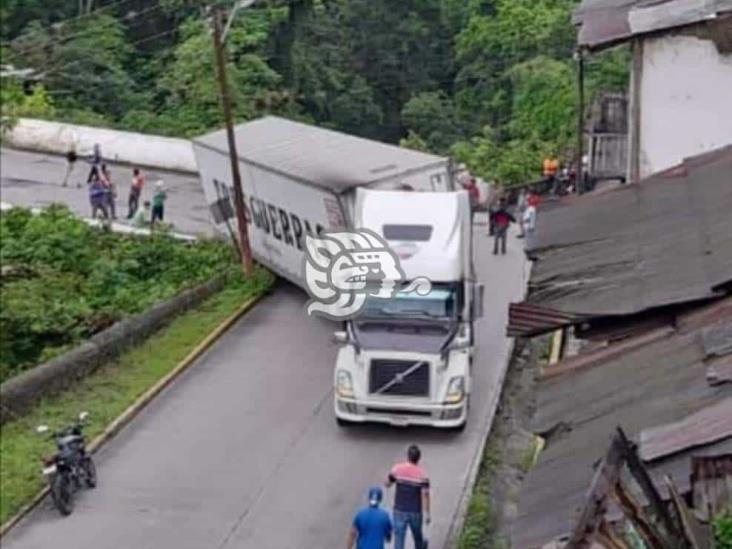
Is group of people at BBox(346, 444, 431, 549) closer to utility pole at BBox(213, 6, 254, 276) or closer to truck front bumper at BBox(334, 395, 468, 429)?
truck front bumper at BBox(334, 395, 468, 429)

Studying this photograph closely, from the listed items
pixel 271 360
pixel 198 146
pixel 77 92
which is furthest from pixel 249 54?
pixel 271 360

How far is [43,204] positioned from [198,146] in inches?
347

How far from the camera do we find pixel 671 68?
17.8m

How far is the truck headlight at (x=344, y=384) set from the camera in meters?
21.2

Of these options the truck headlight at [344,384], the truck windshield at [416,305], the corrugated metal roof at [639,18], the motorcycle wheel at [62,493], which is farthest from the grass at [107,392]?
the corrugated metal roof at [639,18]

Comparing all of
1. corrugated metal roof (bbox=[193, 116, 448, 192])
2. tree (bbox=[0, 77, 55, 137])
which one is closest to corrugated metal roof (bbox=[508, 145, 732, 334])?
corrugated metal roof (bbox=[193, 116, 448, 192])

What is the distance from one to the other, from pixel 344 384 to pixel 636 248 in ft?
26.3

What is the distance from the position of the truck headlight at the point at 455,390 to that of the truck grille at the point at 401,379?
284 millimetres

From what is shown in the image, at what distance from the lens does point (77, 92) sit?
152 ft

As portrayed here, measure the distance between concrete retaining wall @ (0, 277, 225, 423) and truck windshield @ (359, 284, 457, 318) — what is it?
18.0 ft

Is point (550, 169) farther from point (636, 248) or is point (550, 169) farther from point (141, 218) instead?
point (636, 248)

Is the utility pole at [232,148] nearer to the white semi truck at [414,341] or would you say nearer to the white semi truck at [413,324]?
the white semi truck at [413,324]

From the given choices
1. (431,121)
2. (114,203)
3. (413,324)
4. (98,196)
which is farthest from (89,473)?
(431,121)

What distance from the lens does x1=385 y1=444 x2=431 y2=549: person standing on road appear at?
16.5 m
